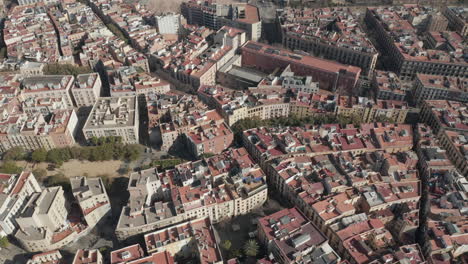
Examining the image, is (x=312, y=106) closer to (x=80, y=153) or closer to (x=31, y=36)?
(x=80, y=153)

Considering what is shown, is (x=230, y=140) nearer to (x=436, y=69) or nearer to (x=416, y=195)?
(x=416, y=195)

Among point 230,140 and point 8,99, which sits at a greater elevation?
point 8,99

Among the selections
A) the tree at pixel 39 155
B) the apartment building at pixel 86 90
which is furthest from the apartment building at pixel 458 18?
the tree at pixel 39 155

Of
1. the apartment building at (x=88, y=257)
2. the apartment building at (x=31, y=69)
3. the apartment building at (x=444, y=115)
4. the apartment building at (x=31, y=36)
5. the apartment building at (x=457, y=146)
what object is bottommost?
the apartment building at (x=88, y=257)

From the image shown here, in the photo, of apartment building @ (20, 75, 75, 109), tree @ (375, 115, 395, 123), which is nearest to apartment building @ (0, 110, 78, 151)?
apartment building @ (20, 75, 75, 109)

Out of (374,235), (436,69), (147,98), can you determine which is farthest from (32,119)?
(436,69)

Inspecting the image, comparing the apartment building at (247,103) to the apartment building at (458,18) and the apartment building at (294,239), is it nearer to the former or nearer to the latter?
the apartment building at (294,239)

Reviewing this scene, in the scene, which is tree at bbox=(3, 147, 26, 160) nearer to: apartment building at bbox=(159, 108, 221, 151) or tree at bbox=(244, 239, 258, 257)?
apartment building at bbox=(159, 108, 221, 151)
